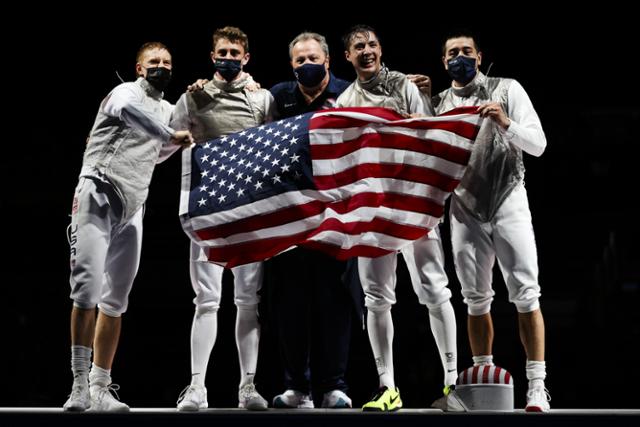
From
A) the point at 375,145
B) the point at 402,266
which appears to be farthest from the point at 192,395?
the point at 402,266

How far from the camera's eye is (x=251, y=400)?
491cm

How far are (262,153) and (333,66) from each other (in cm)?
319

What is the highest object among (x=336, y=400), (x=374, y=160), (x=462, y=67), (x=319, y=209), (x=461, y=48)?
(x=461, y=48)

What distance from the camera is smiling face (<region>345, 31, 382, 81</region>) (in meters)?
5.05

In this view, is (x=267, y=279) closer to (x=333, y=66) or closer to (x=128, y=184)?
(x=128, y=184)

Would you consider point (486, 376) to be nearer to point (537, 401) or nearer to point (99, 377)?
point (537, 401)

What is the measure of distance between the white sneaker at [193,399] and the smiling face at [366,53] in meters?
1.98

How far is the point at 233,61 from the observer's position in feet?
16.9

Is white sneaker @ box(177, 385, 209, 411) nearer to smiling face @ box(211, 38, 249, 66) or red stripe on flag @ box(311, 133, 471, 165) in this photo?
red stripe on flag @ box(311, 133, 471, 165)

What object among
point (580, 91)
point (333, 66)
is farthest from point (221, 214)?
point (580, 91)

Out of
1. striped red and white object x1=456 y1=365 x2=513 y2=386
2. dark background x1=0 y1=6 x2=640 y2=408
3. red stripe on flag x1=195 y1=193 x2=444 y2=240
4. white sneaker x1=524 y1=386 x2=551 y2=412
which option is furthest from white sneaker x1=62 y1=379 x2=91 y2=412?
→ dark background x1=0 y1=6 x2=640 y2=408

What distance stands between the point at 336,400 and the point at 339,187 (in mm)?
1274

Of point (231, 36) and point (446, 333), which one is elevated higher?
point (231, 36)
